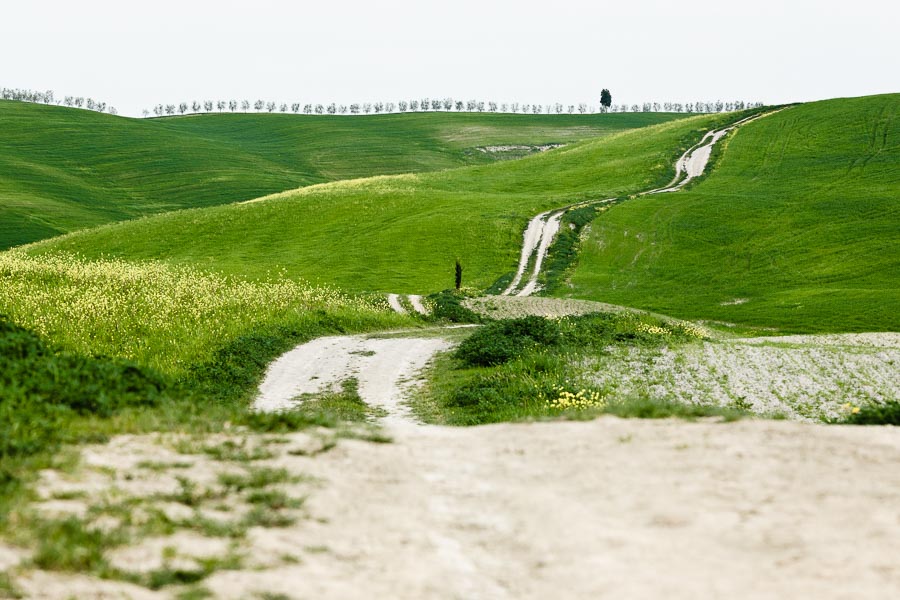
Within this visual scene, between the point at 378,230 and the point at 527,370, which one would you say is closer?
the point at 527,370

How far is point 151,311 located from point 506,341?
1522 cm

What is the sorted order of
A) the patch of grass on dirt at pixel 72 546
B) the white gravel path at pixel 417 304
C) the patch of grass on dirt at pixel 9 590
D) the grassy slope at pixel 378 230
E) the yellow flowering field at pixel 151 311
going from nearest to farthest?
the patch of grass on dirt at pixel 9 590, the patch of grass on dirt at pixel 72 546, the yellow flowering field at pixel 151 311, the white gravel path at pixel 417 304, the grassy slope at pixel 378 230

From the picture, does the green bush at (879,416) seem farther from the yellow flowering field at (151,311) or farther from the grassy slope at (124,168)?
the grassy slope at (124,168)

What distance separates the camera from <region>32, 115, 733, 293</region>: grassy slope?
216 feet

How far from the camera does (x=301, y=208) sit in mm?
86250

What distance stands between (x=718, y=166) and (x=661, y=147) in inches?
578

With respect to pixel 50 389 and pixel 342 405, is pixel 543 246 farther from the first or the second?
pixel 50 389

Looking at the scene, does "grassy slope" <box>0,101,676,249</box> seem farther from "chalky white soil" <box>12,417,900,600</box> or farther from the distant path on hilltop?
"chalky white soil" <box>12,417,900,600</box>

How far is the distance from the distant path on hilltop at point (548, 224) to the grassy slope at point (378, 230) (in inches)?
47.6

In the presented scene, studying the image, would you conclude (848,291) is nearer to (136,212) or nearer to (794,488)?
(794,488)

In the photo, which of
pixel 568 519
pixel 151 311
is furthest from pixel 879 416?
pixel 151 311

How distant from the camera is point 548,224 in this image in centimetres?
7694

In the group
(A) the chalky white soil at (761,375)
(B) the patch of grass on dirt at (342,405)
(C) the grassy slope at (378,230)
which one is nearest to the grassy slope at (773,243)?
(C) the grassy slope at (378,230)

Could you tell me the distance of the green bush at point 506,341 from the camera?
27625 millimetres
